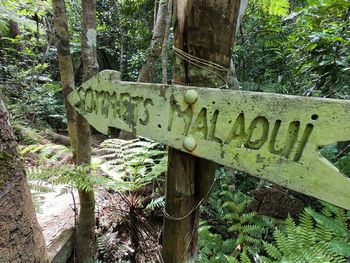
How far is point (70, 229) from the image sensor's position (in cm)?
219

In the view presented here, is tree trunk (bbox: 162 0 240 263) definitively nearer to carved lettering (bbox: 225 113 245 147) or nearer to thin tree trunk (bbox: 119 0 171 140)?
carved lettering (bbox: 225 113 245 147)

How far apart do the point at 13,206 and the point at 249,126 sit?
909 mm

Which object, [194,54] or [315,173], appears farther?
[194,54]

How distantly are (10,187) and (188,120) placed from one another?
71 cm

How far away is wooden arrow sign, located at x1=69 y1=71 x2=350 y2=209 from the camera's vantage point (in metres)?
0.69

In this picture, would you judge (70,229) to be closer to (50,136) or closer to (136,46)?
(50,136)

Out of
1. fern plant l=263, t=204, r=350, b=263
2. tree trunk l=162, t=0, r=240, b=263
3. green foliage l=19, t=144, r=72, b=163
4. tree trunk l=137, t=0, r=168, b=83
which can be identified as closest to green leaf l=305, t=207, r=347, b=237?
fern plant l=263, t=204, r=350, b=263

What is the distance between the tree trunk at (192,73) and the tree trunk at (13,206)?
563 mm

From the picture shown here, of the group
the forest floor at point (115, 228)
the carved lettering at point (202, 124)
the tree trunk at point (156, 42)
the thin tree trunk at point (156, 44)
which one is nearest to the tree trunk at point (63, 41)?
the forest floor at point (115, 228)

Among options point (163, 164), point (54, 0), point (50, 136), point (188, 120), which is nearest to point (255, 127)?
point (188, 120)

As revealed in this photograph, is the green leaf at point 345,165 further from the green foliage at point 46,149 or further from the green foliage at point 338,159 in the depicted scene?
the green foliage at point 46,149

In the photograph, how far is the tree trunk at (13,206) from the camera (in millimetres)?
1002

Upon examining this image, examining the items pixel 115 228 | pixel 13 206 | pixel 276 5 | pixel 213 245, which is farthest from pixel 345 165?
pixel 13 206

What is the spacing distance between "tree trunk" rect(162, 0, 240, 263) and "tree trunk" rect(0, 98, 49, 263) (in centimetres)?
56
